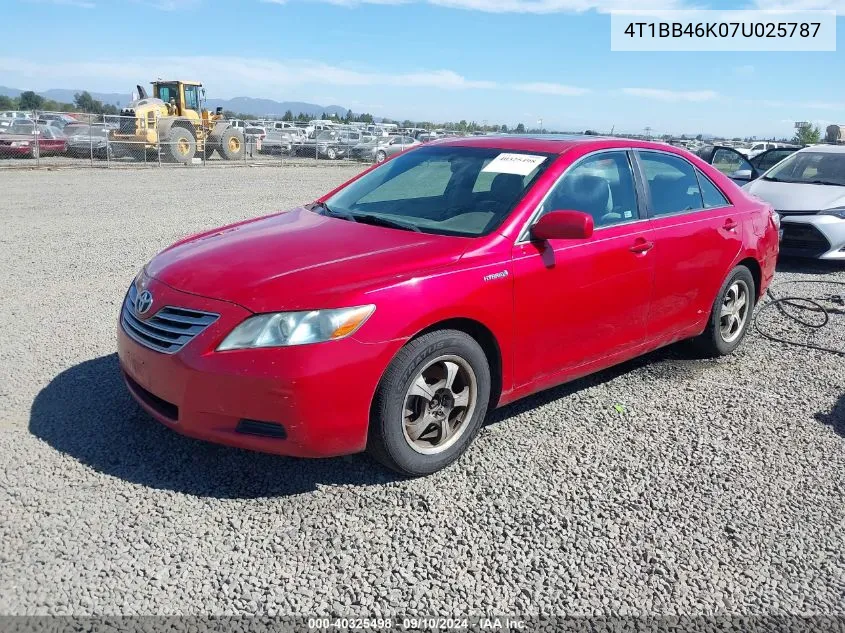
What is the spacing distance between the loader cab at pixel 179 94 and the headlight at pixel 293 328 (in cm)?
2727

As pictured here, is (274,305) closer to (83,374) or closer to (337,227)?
(337,227)

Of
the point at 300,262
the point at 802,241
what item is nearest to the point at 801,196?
the point at 802,241

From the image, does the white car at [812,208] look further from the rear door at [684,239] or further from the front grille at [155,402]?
the front grille at [155,402]

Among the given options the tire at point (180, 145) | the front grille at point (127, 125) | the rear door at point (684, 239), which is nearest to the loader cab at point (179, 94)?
the tire at point (180, 145)

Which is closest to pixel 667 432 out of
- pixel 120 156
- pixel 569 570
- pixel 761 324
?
pixel 569 570

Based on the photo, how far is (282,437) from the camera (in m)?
3.22

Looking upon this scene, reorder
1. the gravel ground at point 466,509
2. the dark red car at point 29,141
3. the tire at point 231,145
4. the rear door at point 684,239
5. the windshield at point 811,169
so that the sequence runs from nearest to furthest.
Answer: the gravel ground at point 466,509
the rear door at point 684,239
the windshield at point 811,169
the dark red car at point 29,141
the tire at point 231,145

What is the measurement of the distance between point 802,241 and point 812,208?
0.41 m

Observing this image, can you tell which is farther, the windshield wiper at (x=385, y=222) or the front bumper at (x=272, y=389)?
the windshield wiper at (x=385, y=222)

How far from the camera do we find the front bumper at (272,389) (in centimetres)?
313

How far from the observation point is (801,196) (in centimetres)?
912

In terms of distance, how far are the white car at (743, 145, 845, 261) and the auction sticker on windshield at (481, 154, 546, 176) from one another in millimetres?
5893

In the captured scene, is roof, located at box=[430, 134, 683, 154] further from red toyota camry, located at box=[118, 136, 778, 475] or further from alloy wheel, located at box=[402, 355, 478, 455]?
alloy wheel, located at box=[402, 355, 478, 455]

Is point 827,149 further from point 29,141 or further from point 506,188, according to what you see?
point 29,141
